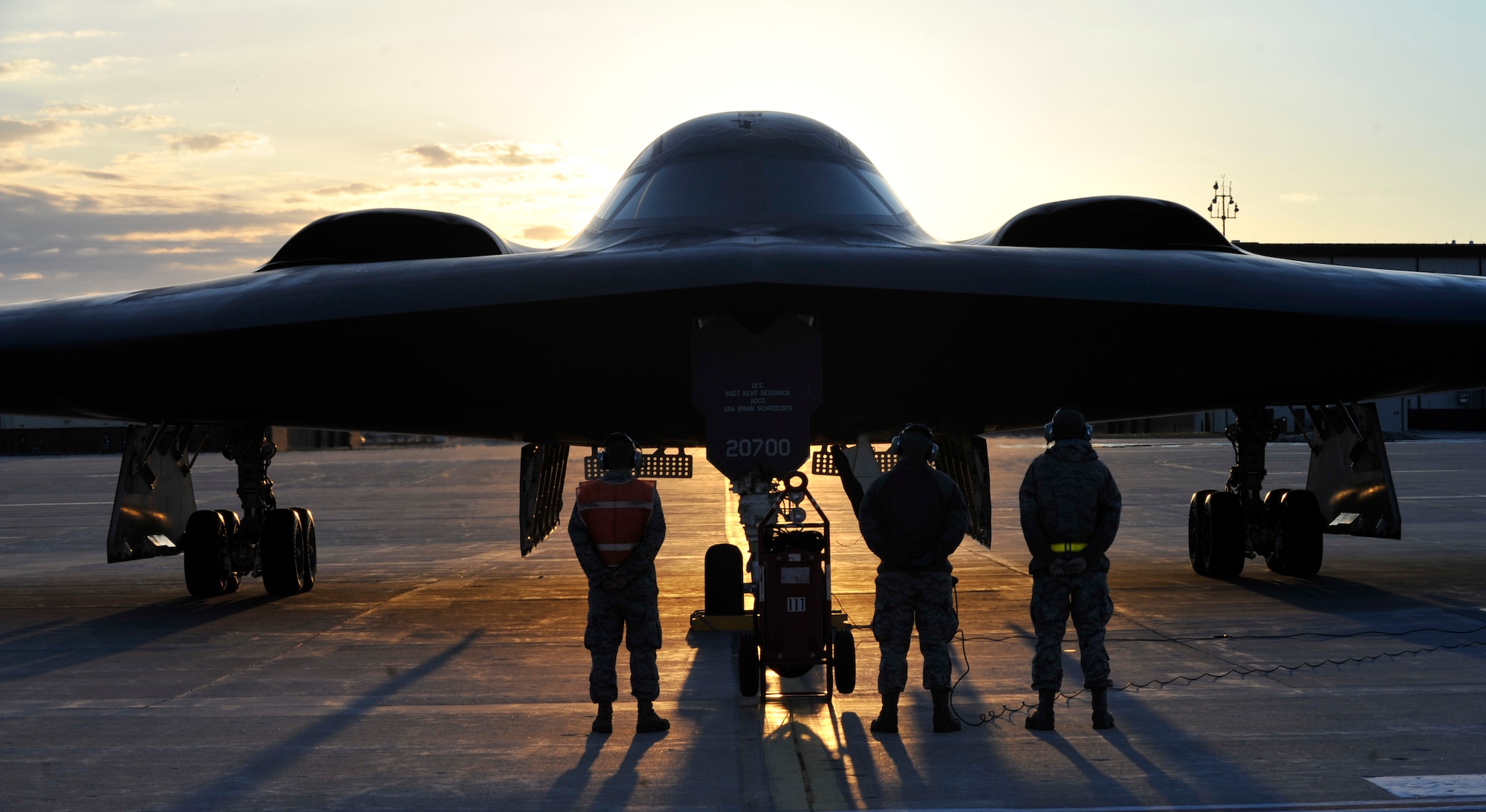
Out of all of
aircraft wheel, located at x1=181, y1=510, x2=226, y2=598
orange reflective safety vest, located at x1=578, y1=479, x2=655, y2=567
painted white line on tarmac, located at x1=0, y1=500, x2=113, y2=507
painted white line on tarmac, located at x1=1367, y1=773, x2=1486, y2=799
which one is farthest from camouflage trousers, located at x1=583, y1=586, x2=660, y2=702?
painted white line on tarmac, located at x1=0, y1=500, x2=113, y2=507

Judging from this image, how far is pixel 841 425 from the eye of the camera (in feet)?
37.3

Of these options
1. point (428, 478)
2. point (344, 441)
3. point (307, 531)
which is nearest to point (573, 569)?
point (307, 531)

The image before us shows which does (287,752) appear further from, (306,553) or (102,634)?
(306,553)

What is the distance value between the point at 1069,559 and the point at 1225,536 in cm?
677

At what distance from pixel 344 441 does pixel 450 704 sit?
77344 mm

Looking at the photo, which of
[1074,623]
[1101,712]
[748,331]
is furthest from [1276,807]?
[748,331]

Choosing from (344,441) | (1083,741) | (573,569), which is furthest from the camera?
(344,441)

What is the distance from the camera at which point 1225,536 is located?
12281 mm

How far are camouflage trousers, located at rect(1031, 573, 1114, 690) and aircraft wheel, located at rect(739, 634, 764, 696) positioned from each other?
1.51 m

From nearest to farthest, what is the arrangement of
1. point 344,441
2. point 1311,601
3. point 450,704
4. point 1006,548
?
point 450,704, point 1311,601, point 1006,548, point 344,441

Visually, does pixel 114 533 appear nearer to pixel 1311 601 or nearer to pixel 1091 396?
pixel 1091 396

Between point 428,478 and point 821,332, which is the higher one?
point 821,332

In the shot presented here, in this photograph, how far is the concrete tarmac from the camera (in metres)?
5.11

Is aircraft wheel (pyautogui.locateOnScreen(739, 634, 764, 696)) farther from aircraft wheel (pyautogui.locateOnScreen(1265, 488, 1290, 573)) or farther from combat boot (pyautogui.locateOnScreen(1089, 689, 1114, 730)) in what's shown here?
aircraft wheel (pyautogui.locateOnScreen(1265, 488, 1290, 573))
